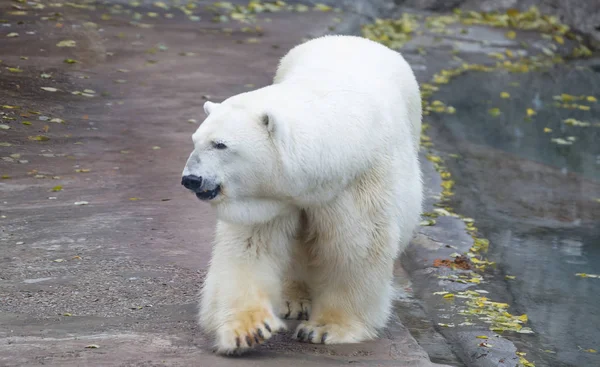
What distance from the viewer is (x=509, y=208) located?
26.2 ft

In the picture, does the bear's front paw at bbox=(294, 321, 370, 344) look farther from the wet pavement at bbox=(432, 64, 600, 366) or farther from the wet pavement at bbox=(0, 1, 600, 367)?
the wet pavement at bbox=(432, 64, 600, 366)

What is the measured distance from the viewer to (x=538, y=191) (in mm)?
8508

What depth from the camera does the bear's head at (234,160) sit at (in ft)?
13.3

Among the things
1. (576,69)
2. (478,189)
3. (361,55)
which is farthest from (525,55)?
(361,55)

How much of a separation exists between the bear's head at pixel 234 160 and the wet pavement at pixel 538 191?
191 centimetres

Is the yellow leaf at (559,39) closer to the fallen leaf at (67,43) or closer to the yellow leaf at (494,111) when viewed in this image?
the yellow leaf at (494,111)

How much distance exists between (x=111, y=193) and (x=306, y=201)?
3.12 metres

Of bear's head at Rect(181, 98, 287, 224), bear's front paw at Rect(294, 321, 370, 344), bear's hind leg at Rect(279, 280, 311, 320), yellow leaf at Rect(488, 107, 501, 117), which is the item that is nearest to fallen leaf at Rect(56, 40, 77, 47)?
yellow leaf at Rect(488, 107, 501, 117)

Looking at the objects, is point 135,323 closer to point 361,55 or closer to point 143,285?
point 143,285

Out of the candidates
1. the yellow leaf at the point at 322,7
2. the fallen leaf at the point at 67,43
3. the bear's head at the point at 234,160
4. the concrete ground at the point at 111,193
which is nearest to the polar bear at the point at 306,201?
the bear's head at the point at 234,160

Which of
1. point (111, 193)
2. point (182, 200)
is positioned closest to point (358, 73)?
point (182, 200)

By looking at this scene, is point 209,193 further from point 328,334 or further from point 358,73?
point 358,73

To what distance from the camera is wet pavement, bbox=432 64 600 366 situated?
229 inches

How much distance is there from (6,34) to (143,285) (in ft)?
23.3
